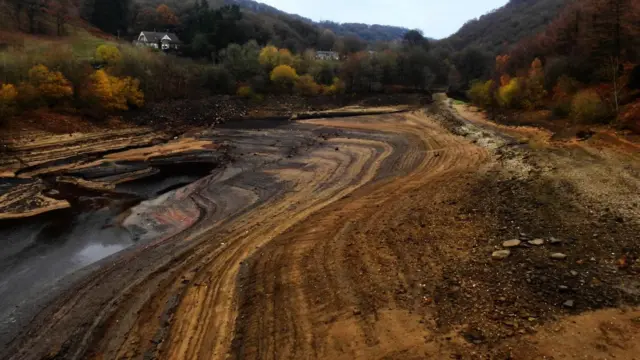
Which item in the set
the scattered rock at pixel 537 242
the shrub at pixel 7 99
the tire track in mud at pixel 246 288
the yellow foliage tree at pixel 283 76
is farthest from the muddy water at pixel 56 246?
the yellow foliage tree at pixel 283 76

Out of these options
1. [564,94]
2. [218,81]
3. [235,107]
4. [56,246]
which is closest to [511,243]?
[56,246]

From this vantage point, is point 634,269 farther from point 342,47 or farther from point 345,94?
point 342,47

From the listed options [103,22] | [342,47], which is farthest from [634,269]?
[342,47]

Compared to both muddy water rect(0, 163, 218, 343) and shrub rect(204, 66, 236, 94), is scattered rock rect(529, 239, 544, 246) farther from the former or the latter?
shrub rect(204, 66, 236, 94)

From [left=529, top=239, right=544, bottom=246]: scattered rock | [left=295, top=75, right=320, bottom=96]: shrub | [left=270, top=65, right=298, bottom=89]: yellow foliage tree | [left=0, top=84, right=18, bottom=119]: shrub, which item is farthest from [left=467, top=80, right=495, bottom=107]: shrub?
[left=0, top=84, right=18, bottom=119]: shrub

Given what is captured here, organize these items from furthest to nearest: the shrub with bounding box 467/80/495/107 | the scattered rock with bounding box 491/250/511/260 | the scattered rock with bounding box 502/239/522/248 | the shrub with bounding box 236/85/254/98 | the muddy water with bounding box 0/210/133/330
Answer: the shrub with bounding box 236/85/254/98, the shrub with bounding box 467/80/495/107, the muddy water with bounding box 0/210/133/330, the scattered rock with bounding box 502/239/522/248, the scattered rock with bounding box 491/250/511/260

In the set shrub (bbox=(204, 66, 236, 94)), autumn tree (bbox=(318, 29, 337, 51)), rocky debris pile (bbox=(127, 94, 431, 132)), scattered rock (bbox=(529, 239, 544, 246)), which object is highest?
autumn tree (bbox=(318, 29, 337, 51))

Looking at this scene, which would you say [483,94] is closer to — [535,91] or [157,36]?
[535,91]
